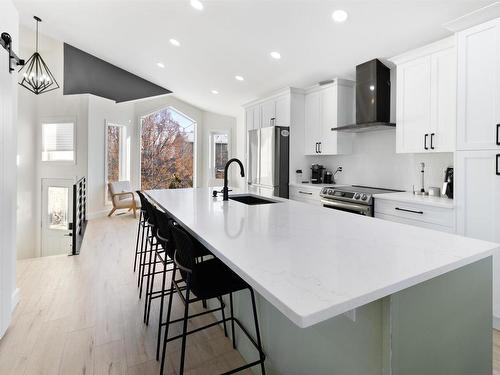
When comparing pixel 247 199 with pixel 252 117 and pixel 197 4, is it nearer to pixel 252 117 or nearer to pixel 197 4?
pixel 197 4

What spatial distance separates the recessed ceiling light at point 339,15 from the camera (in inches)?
113

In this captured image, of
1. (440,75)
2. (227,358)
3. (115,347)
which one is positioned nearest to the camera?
(227,358)

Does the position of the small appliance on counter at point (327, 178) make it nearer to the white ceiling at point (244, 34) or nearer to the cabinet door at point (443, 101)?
the white ceiling at point (244, 34)

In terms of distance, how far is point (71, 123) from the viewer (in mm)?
6496

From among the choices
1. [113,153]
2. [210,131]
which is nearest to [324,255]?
[113,153]

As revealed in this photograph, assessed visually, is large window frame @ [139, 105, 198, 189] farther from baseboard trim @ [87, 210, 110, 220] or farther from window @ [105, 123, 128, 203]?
baseboard trim @ [87, 210, 110, 220]

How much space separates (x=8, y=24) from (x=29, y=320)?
7.38 ft

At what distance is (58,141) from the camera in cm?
661

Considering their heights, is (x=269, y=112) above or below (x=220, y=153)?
above

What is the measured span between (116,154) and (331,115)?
5.33m

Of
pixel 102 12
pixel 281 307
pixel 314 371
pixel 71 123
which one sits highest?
pixel 102 12

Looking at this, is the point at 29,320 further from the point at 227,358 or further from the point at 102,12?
the point at 102,12

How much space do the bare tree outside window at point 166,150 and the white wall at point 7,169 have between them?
5.40 m

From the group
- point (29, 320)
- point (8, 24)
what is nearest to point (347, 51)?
point (8, 24)
